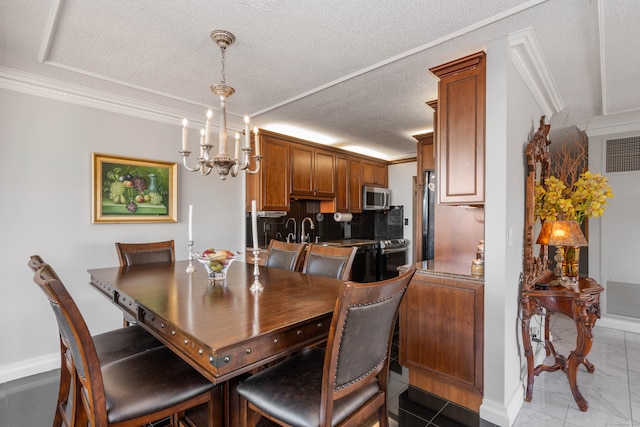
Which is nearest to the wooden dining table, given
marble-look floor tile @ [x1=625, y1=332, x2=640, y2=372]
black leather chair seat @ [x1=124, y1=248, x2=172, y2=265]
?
black leather chair seat @ [x1=124, y1=248, x2=172, y2=265]

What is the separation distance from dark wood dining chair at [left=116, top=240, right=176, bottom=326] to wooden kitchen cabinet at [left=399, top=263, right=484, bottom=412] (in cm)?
207

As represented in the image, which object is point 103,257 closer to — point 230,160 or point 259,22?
point 230,160

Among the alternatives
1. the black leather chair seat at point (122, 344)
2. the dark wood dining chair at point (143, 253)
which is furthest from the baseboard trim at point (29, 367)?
the black leather chair seat at point (122, 344)

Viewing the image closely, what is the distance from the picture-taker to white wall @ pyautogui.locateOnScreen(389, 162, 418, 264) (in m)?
5.48

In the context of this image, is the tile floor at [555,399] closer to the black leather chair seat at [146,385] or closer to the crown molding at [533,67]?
the black leather chair seat at [146,385]

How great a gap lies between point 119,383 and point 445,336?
1888mm

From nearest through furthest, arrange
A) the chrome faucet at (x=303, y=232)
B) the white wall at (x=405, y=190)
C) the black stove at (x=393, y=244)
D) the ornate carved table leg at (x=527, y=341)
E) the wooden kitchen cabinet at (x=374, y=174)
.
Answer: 1. the ornate carved table leg at (x=527, y=341)
2. the chrome faucet at (x=303, y=232)
3. the black stove at (x=393, y=244)
4. the wooden kitchen cabinet at (x=374, y=174)
5. the white wall at (x=405, y=190)

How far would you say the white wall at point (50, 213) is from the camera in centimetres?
249

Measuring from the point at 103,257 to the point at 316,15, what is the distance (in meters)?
2.73

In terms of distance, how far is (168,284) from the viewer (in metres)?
1.86

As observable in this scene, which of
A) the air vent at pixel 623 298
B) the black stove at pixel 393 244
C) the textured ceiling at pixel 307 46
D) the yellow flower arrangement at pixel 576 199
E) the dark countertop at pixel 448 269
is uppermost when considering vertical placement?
the textured ceiling at pixel 307 46

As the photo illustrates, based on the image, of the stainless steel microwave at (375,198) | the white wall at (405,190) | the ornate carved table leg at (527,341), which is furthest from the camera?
the white wall at (405,190)

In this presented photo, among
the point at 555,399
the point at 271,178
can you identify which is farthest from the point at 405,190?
the point at 555,399

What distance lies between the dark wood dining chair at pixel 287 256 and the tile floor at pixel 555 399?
116 centimetres
